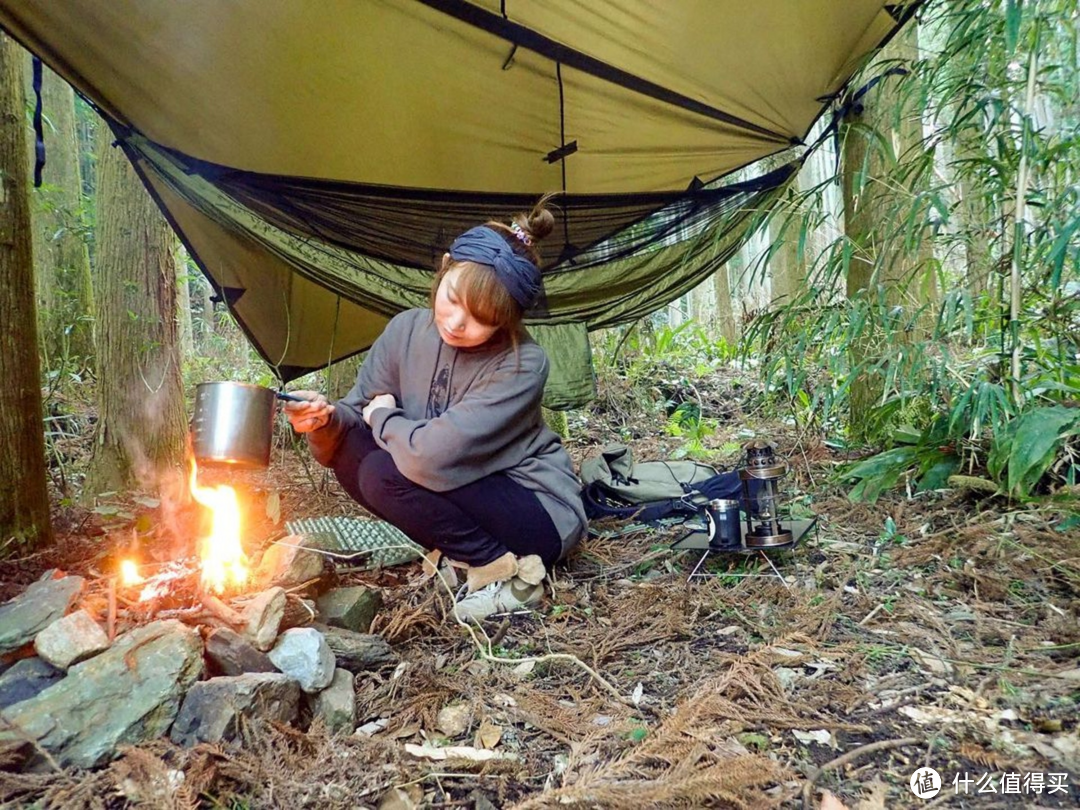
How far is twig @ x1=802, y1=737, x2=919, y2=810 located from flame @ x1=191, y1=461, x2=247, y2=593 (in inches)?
42.0

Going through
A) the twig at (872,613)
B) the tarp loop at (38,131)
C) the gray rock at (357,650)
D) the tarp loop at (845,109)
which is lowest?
the twig at (872,613)

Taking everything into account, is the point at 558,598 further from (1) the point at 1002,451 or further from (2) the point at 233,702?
→ (1) the point at 1002,451

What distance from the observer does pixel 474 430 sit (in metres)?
1.47

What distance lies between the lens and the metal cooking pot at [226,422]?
43.4 inches

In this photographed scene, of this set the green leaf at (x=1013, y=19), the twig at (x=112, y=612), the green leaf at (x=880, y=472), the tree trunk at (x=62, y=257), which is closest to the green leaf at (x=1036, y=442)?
the green leaf at (x=880, y=472)

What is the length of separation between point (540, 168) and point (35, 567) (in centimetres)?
194

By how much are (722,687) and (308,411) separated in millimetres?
1047

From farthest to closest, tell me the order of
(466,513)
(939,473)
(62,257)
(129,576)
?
(62,257) → (939,473) → (466,513) → (129,576)

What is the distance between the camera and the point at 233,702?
0.94 metres

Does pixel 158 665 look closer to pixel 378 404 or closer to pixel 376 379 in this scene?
pixel 378 404

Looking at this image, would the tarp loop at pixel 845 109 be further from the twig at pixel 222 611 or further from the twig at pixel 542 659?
the twig at pixel 222 611

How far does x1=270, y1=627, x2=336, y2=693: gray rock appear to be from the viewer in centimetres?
106

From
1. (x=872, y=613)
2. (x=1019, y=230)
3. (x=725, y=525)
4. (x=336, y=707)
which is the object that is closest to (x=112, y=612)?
(x=336, y=707)

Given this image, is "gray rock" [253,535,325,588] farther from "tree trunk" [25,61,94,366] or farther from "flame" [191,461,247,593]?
"tree trunk" [25,61,94,366]
